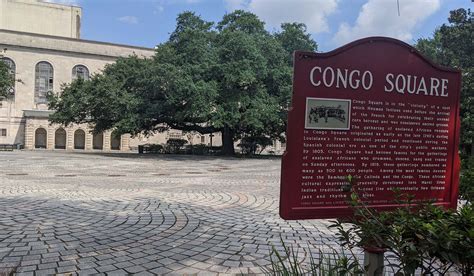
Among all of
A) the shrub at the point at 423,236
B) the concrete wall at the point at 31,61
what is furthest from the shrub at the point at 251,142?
the shrub at the point at 423,236

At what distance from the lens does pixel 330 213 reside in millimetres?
3232

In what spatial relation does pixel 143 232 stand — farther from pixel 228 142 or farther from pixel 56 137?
pixel 56 137

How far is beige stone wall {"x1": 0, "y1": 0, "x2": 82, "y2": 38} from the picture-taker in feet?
232

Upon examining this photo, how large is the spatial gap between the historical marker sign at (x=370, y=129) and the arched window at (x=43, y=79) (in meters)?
62.7

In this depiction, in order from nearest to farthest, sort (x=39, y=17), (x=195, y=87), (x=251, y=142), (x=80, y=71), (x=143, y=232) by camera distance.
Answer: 1. (x=143, y=232)
2. (x=195, y=87)
3. (x=251, y=142)
4. (x=80, y=71)
5. (x=39, y=17)

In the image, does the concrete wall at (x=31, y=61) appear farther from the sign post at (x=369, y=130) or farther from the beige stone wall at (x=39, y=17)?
the sign post at (x=369, y=130)

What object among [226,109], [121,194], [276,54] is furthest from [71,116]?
[121,194]

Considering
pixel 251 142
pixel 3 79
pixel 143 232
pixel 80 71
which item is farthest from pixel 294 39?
pixel 80 71

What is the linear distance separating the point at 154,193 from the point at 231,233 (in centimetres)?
473

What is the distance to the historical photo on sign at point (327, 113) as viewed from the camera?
3.14m

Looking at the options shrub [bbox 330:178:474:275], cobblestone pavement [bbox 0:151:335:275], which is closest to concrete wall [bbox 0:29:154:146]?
cobblestone pavement [bbox 0:151:335:275]

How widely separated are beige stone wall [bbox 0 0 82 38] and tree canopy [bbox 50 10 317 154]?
46.7m

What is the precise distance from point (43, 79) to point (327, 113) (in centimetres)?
6357

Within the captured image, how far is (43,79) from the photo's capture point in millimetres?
59250
